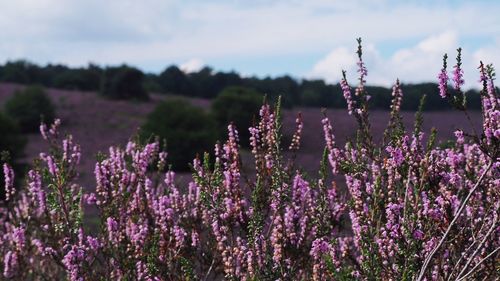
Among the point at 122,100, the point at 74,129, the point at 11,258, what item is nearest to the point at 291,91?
the point at 122,100

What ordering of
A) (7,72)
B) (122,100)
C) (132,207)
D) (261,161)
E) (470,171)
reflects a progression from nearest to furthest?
(261,161) → (470,171) → (132,207) → (122,100) → (7,72)

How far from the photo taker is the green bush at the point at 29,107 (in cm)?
4766

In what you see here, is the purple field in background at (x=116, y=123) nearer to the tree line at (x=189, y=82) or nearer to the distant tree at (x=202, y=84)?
the tree line at (x=189, y=82)

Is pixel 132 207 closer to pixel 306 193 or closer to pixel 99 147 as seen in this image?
pixel 306 193

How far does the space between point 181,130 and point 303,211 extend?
31.2 meters

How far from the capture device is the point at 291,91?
75125mm

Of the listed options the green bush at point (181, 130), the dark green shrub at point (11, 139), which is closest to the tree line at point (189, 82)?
the green bush at point (181, 130)

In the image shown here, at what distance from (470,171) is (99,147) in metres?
41.1

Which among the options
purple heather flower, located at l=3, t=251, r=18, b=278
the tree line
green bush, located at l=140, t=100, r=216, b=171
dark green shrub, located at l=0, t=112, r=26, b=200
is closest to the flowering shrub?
purple heather flower, located at l=3, t=251, r=18, b=278

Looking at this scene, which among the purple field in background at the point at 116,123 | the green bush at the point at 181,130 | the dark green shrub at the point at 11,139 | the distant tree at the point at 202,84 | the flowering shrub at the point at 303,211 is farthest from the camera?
the distant tree at the point at 202,84

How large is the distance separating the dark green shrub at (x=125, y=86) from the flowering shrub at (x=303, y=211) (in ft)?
184

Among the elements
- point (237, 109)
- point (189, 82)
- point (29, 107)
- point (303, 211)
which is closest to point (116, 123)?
point (29, 107)

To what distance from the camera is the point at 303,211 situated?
6520 millimetres

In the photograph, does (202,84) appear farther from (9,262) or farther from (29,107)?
(9,262)
